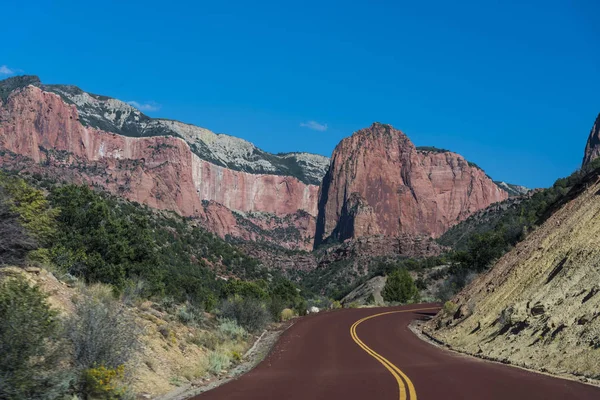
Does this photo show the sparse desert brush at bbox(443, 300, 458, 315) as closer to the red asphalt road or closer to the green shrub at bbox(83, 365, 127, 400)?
the red asphalt road

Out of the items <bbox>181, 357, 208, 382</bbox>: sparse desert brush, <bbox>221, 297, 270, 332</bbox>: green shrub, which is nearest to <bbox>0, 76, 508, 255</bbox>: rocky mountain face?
<bbox>221, 297, 270, 332</bbox>: green shrub

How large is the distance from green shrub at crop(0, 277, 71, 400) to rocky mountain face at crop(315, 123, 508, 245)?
502 feet

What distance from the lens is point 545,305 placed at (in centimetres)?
1636

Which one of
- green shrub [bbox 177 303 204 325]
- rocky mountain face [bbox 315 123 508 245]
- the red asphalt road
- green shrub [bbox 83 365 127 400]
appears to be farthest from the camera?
rocky mountain face [bbox 315 123 508 245]

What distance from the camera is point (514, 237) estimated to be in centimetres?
4359

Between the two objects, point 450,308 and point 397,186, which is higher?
point 397,186

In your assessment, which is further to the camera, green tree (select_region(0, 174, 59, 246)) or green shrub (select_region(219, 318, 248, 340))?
green shrub (select_region(219, 318, 248, 340))

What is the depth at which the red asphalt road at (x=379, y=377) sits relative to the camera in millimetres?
9719

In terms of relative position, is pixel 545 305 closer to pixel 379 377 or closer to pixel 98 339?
pixel 379 377

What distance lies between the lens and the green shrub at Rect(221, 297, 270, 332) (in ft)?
83.4

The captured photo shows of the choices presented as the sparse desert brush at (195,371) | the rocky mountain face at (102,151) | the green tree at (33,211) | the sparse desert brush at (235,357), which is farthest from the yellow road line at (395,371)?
the rocky mountain face at (102,151)

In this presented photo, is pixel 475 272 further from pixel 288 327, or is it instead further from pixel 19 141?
pixel 19 141

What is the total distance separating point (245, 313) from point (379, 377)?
1429 cm

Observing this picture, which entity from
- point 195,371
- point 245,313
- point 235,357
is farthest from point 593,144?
point 195,371
